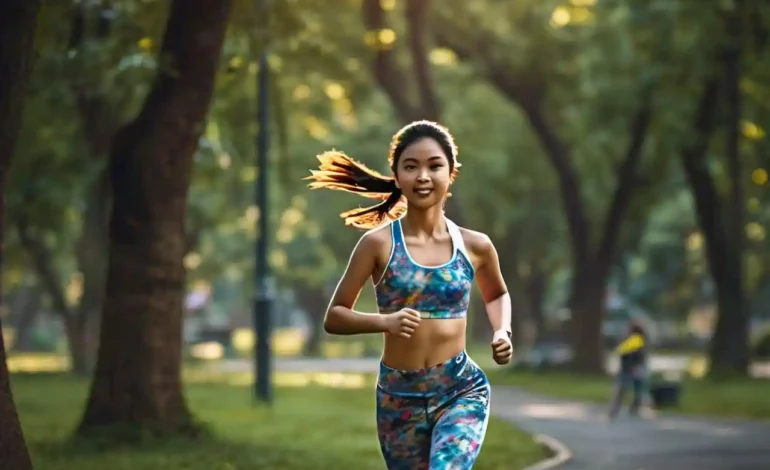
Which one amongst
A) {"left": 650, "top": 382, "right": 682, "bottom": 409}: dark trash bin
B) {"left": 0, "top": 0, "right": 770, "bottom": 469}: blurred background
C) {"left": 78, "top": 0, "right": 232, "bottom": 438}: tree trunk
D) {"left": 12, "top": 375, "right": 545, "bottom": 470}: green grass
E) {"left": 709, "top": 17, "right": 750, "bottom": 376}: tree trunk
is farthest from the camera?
{"left": 709, "top": 17, "right": 750, "bottom": 376}: tree trunk

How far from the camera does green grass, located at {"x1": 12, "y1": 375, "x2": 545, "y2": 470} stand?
1361 cm

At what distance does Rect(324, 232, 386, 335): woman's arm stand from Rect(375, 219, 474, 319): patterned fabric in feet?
0.23

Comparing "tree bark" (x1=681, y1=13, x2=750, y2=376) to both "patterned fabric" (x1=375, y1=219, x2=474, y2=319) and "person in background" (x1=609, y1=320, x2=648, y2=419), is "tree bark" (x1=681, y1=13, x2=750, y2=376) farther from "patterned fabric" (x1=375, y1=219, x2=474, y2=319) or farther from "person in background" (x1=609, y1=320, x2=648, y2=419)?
A: "patterned fabric" (x1=375, y1=219, x2=474, y2=319)

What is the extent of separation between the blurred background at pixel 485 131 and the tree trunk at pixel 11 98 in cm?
257

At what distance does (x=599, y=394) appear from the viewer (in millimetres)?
29750

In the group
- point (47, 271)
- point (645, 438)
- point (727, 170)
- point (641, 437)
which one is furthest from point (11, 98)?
point (47, 271)

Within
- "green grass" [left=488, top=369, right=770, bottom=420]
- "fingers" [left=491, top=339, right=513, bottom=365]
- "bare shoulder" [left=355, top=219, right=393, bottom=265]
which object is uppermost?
"bare shoulder" [left=355, top=219, right=393, bottom=265]

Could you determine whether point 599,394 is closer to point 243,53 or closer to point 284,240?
point 243,53

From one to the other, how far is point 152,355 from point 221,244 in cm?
4430

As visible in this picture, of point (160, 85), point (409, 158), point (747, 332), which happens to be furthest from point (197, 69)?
point (747, 332)

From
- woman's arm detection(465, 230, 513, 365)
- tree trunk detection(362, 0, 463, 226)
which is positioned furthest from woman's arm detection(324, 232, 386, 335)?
tree trunk detection(362, 0, 463, 226)

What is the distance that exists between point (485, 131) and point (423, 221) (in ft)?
128

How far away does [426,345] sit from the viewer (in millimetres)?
6035

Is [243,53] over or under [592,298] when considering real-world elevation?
over
